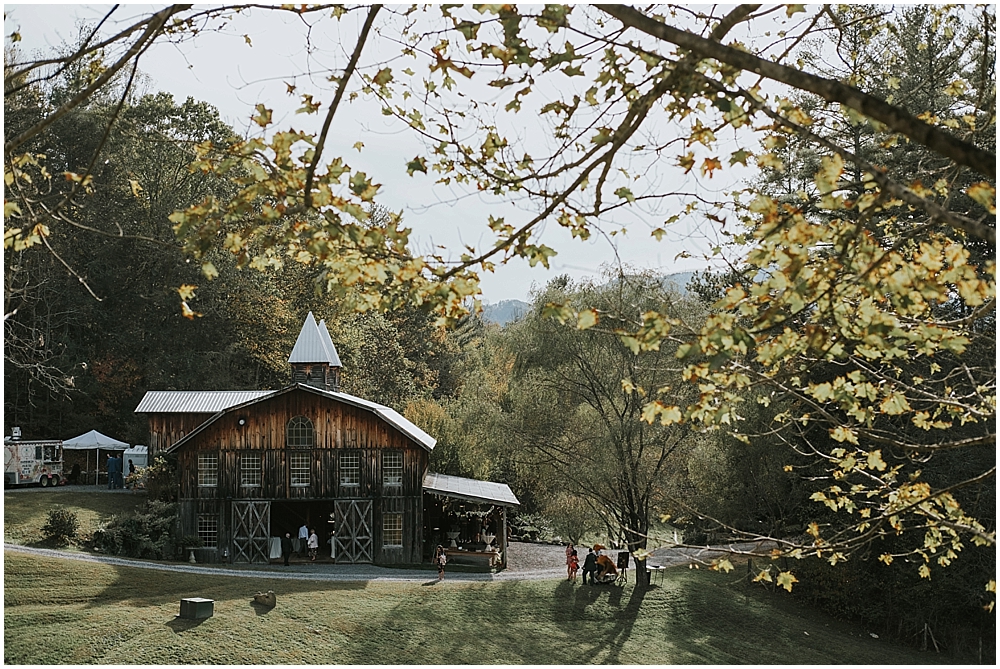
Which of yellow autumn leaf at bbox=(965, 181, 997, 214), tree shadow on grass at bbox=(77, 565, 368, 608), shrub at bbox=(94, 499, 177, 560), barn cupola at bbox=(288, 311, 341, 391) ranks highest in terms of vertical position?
barn cupola at bbox=(288, 311, 341, 391)

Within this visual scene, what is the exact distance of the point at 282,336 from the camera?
1566 inches

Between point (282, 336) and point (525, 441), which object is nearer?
point (525, 441)

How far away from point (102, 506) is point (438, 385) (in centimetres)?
2253

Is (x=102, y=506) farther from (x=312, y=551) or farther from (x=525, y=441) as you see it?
(x=525, y=441)

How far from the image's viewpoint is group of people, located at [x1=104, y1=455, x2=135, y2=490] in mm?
33938

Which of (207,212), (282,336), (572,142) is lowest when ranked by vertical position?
(207,212)

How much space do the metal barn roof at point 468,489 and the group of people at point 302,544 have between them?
363cm

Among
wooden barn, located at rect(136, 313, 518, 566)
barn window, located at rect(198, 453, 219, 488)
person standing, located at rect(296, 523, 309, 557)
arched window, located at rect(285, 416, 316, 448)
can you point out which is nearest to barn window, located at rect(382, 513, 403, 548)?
wooden barn, located at rect(136, 313, 518, 566)

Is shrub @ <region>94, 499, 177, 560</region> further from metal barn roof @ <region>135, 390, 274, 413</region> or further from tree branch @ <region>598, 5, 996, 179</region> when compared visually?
tree branch @ <region>598, 5, 996, 179</region>

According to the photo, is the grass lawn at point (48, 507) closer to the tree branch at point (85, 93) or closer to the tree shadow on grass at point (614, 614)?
the tree shadow on grass at point (614, 614)

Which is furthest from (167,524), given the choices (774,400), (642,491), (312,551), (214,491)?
(774,400)

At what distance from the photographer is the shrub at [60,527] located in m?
25.1

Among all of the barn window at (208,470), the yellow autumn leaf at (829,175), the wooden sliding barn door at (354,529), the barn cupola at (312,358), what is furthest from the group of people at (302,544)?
the yellow autumn leaf at (829,175)

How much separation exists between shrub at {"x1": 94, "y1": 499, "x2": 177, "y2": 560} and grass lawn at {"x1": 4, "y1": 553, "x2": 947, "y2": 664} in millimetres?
2783
